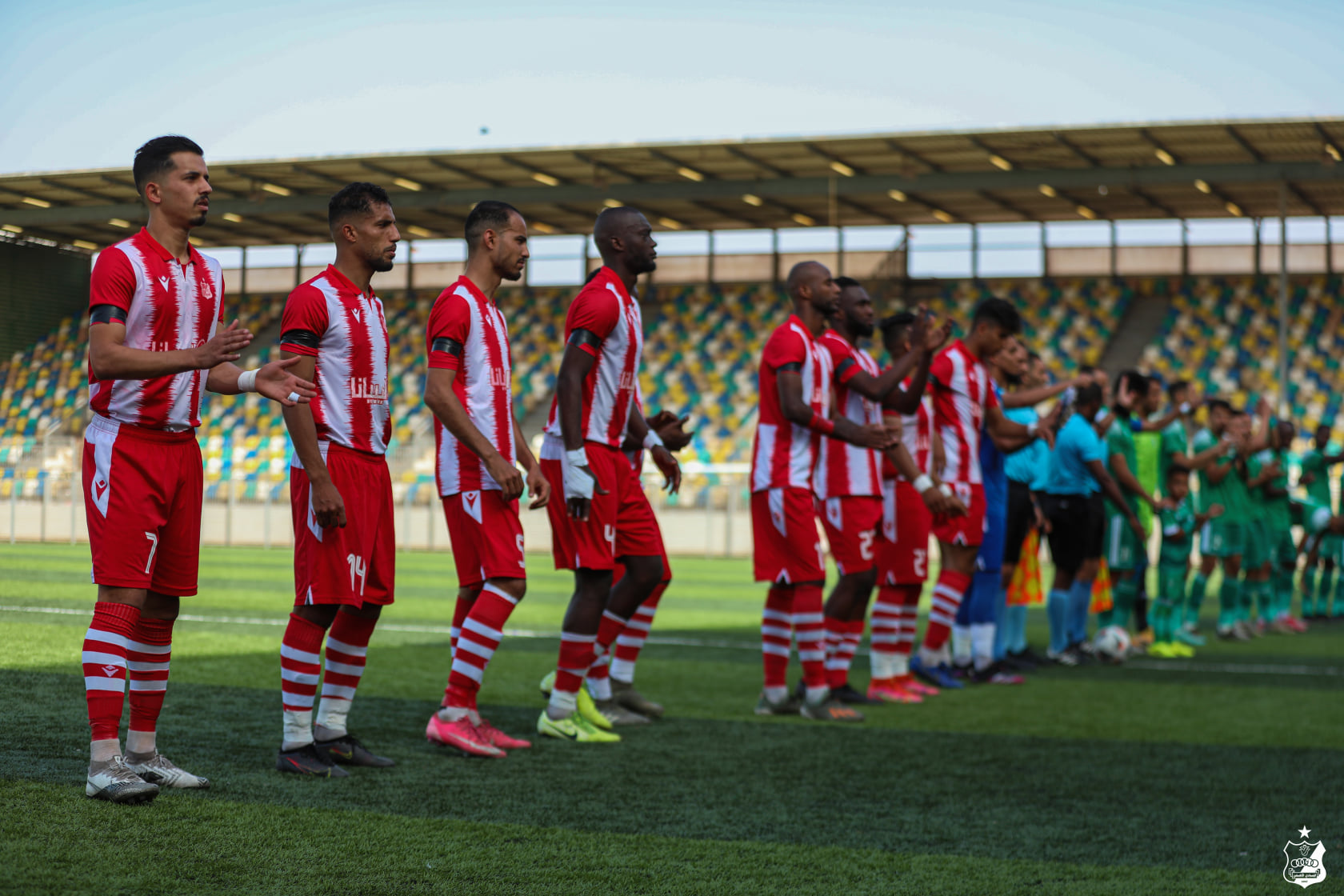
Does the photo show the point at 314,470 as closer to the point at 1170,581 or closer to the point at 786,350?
the point at 786,350

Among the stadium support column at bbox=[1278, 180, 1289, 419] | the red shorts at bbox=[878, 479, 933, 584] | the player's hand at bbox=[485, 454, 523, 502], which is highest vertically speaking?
the stadium support column at bbox=[1278, 180, 1289, 419]

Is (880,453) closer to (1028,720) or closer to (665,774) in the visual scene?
(1028,720)

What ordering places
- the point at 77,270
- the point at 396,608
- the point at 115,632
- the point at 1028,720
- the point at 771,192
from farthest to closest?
the point at 771,192 → the point at 396,608 → the point at 1028,720 → the point at 77,270 → the point at 115,632

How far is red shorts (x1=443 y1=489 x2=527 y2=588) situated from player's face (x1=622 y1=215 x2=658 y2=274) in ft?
4.19

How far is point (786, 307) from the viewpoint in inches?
1243

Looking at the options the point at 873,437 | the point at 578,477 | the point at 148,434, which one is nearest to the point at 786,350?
the point at 873,437

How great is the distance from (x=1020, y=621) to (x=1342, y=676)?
2133 millimetres

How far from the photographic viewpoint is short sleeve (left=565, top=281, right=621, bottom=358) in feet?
18.7

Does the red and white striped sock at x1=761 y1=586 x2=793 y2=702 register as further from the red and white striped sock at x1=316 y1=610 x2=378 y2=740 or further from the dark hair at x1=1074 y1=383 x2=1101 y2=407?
the dark hair at x1=1074 y1=383 x2=1101 y2=407

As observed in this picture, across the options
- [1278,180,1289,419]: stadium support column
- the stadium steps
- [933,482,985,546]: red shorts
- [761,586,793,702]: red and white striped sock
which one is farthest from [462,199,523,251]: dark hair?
the stadium steps

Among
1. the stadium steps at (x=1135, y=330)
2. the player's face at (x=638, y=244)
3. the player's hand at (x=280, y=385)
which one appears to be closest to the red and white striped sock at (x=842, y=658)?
the player's face at (x=638, y=244)

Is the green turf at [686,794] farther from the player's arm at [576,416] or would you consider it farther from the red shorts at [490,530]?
the player's arm at [576,416]

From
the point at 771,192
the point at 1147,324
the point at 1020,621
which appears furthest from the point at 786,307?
the point at 1020,621

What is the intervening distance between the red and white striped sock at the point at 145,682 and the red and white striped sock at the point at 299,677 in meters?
0.49
